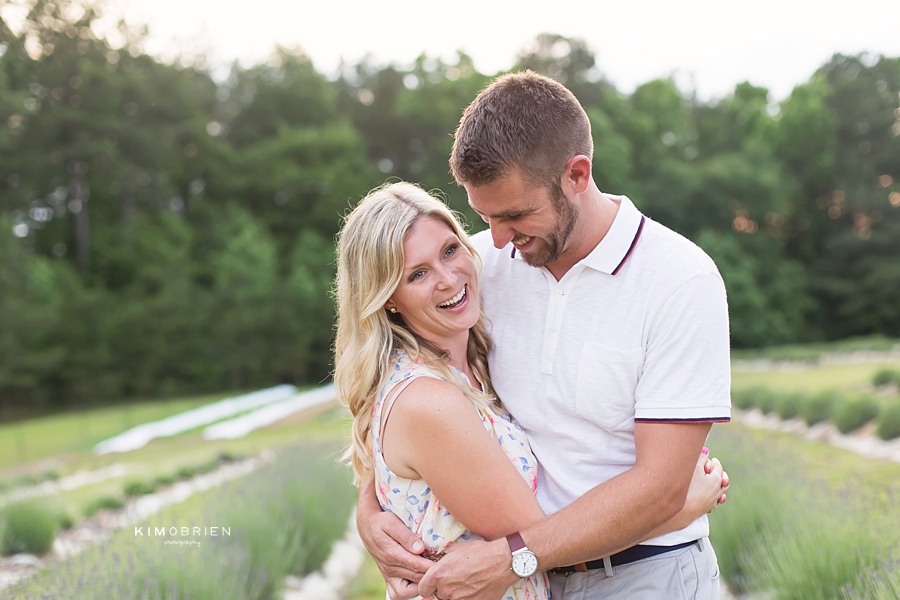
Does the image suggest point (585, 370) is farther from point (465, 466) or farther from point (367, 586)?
point (367, 586)

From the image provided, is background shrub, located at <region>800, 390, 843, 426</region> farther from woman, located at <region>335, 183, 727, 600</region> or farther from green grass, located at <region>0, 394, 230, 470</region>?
green grass, located at <region>0, 394, 230, 470</region>

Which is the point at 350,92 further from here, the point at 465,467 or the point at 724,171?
the point at 465,467

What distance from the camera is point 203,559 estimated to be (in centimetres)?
394

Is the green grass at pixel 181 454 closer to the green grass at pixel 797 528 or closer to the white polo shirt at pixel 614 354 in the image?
the green grass at pixel 797 528

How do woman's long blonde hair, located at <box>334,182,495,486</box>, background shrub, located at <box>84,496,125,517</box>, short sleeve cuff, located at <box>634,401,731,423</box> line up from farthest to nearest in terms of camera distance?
background shrub, located at <box>84,496,125,517</box> → woman's long blonde hair, located at <box>334,182,495,486</box> → short sleeve cuff, located at <box>634,401,731,423</box>

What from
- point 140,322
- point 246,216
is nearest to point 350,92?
point 246,216

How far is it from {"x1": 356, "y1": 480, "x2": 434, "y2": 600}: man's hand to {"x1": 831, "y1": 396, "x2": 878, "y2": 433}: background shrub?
24.8 ft

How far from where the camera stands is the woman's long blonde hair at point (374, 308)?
94.4 inches

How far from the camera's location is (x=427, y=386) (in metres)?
2.23

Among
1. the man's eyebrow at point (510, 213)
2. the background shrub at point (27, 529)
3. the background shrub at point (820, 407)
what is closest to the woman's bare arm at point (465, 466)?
the man's eyebrow at point (510, 213)

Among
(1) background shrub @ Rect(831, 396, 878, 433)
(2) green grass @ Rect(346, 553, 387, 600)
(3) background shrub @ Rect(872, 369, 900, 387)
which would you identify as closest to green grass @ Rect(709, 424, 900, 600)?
(1) background shrub @ Rect(831, 396, 878, 433)

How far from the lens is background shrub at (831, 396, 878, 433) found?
8.54 metres

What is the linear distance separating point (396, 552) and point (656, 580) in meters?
0.73

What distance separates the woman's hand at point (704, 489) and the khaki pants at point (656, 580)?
134mm
